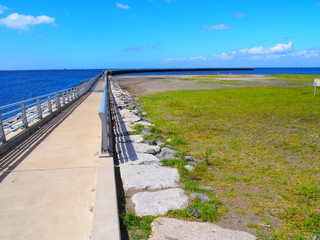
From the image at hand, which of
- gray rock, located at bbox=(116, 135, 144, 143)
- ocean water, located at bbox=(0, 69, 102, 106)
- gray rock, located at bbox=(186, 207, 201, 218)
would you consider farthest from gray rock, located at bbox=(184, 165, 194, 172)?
ocean water, located at bbox=(0, 69, 102, 106)

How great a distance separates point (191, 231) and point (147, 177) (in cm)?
187

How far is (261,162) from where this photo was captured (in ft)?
21.4

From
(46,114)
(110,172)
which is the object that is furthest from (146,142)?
(46,114)

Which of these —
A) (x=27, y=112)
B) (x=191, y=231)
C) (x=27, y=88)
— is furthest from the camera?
(x=27, y=88)

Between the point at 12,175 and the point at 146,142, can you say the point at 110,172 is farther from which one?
the point at 146,142

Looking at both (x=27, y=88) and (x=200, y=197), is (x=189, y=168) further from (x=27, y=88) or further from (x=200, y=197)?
(x=27, y=88)

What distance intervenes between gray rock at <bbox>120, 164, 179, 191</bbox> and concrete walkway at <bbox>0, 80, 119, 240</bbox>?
38 centimetres

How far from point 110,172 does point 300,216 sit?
3.07 m

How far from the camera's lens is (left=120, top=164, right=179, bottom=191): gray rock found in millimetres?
4754

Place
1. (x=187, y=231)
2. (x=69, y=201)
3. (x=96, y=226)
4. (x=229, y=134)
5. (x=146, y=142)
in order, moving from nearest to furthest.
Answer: (x=96, y=226), (x=187, y=231), (x=69, y=201), (x=146, y=142), (x=229, y=134)

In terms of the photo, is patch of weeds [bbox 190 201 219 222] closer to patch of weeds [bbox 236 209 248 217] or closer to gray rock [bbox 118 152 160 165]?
patch of weeds [bbox 236 209 248 217]

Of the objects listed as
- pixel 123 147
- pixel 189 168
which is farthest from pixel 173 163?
pixel 123 147

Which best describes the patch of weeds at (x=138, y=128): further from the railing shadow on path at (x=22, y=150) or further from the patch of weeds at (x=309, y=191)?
the patch of weeds at (x=309, y=191)

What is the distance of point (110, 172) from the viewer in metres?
4.69
